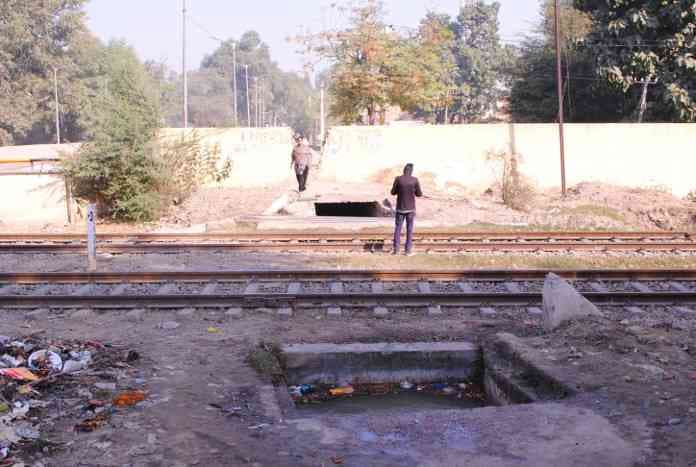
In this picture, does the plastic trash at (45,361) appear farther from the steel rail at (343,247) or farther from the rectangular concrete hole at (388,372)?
the steel rail at (343,247)

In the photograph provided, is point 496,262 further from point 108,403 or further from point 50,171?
point 50,171

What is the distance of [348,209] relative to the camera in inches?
841

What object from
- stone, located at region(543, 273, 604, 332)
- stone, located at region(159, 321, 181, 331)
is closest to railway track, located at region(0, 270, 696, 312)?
stone, located at region(159, 321, 181, 331)

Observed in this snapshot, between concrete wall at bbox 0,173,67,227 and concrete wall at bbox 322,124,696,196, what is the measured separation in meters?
9.06

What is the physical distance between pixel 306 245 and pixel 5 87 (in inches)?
1693

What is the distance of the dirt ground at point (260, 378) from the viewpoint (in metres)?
5.29

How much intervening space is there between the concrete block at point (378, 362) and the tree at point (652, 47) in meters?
21.9

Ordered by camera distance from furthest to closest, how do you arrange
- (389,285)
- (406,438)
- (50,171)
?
(50,171)
(389,285)
(406,438)

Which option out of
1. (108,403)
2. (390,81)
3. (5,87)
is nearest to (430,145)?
(390,81)

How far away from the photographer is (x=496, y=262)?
41.7ft

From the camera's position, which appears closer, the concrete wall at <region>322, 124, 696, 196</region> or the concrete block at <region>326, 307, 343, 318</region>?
the concrete block at <region>326, 307, 343, 318</region>

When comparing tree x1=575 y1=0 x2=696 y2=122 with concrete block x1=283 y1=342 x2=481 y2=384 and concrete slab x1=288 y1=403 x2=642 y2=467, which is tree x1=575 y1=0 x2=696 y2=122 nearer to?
concrete block x1=283 y1=342 x2=481 y2=384

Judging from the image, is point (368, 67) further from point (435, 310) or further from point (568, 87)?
point (435, 310)

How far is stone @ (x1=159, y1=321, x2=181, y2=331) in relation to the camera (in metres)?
8.81
